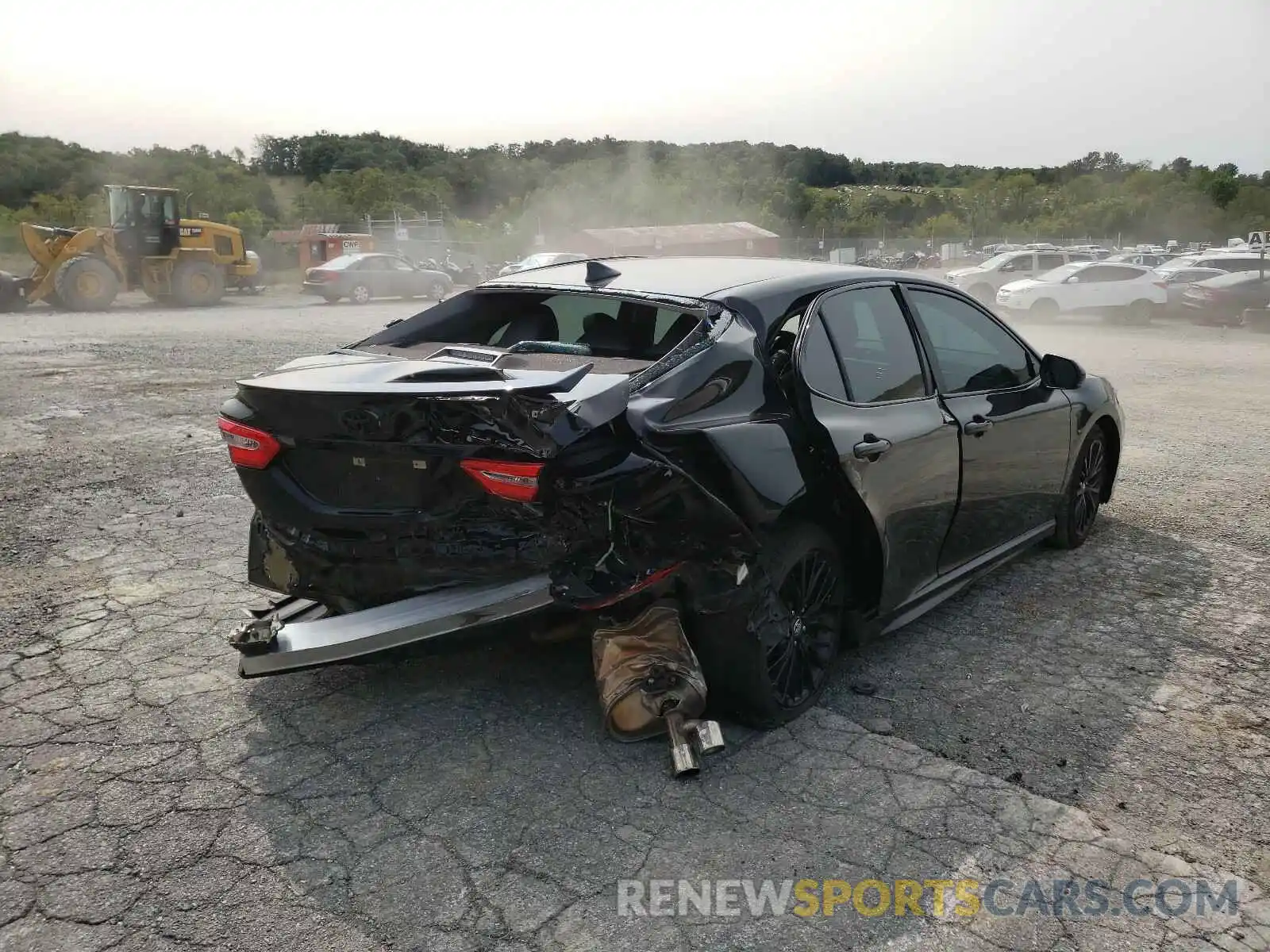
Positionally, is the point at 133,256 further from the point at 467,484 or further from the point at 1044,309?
the point at 467,484

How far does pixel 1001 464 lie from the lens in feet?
14.5

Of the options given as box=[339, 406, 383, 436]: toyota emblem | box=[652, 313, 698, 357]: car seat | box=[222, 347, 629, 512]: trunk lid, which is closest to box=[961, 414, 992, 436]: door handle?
box=[652, 313, 698, 357]: car seat

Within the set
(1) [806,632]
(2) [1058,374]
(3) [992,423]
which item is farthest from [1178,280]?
(1) [806,632]

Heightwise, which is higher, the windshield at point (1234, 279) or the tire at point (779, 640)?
the windshield at point (1234, 279)

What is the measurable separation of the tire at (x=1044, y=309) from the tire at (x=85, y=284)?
2074 cm

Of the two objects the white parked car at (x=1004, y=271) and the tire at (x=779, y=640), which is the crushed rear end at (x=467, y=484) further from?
the white parked car at (x=1004, y=271)

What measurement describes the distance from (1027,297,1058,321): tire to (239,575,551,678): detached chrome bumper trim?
2165 centimetres

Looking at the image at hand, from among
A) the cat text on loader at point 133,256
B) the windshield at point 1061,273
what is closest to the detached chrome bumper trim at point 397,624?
the windshield at point 1061,273

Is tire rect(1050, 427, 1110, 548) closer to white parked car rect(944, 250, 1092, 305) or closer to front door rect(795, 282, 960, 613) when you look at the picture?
front door rect(795, 282, 960, 613)

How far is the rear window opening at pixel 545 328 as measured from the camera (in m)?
3.73

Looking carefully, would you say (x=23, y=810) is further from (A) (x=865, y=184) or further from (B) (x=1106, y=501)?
(A) (x=865, y=184)

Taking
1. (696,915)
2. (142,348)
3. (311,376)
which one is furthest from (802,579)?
(142,348)

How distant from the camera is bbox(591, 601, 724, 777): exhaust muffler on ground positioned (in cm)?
317

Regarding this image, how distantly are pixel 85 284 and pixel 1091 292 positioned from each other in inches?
882
